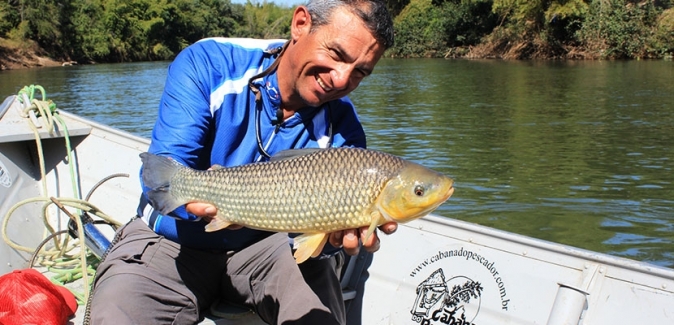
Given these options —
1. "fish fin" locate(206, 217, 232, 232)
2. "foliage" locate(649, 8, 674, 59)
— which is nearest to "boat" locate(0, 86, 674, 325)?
"fish fin" locate(206, 217, 232, 232)

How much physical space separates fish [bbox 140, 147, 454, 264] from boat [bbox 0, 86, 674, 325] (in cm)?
95

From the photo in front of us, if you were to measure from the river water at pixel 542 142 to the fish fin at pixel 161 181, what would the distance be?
5.83m

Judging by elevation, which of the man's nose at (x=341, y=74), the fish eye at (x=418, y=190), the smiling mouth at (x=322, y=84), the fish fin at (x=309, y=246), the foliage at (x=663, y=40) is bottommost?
the fish fin at (x=309, y=246)

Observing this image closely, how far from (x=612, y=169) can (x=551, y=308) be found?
26.7ft

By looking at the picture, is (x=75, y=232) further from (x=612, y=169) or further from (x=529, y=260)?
(x=612, y=169)

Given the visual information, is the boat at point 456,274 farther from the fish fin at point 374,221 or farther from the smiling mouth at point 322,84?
the smiling mouth at point 322,84

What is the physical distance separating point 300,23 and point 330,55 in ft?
0.82

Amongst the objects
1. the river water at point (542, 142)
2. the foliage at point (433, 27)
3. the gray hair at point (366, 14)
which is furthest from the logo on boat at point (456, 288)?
the foliage at point (433, 27)

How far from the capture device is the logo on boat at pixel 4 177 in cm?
508

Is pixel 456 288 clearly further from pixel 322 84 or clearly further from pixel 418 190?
pixel 322 84

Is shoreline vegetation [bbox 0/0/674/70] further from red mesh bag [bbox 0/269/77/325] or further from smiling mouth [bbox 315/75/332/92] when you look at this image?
red mesh bag [bbox 0/269/77/325]

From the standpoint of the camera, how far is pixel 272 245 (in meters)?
3.10

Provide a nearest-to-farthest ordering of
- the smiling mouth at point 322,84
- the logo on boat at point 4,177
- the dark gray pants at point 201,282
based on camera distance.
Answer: the dark gray pants at point 201,282 < the smiling mouth at point 322,84 < the logo on boat at point 4,177

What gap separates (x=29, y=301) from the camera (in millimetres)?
3432
